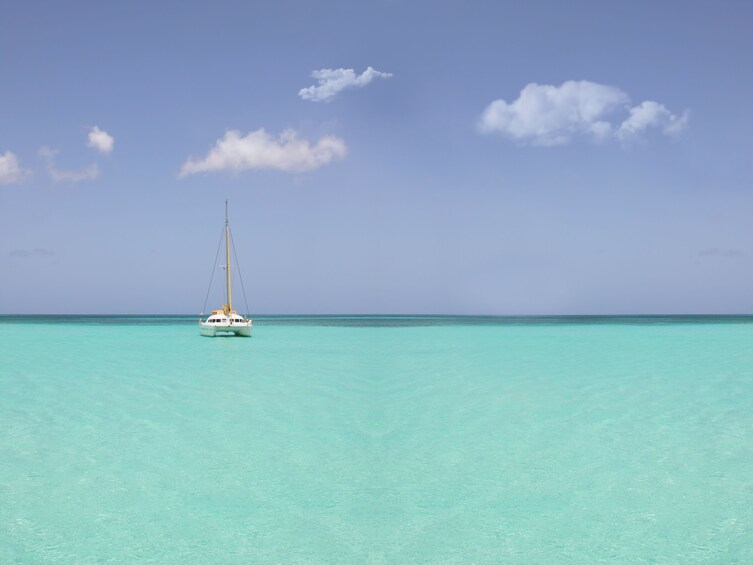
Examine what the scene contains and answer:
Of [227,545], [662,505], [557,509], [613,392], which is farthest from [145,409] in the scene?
[613,392]

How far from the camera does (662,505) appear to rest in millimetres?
8352

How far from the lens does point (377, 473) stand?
9.64m

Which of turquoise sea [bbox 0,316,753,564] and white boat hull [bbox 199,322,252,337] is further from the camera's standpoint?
white boat hull [bbox 199,322,252,337]

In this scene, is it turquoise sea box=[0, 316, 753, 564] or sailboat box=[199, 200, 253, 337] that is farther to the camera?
sailboat box=[199, 200, 253, 337]

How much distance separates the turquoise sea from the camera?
7.04 metres

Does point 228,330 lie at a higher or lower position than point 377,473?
higher

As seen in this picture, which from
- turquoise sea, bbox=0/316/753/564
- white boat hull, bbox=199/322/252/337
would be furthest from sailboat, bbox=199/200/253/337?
A: turquoise sea, bbox=0/316/753/564

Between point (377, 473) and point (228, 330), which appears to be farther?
point (228, 330)

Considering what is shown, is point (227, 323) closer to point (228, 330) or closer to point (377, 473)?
point (228, 330)

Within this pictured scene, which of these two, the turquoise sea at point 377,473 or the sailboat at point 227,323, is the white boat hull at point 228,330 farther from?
the turquoise sea at point 377,473

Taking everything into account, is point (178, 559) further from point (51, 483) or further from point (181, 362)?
point (181, 362)

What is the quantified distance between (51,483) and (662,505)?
8854 mm

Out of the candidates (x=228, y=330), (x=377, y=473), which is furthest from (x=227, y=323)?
(x=377, y=473)

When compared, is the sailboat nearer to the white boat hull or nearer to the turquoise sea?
the white boat hull
